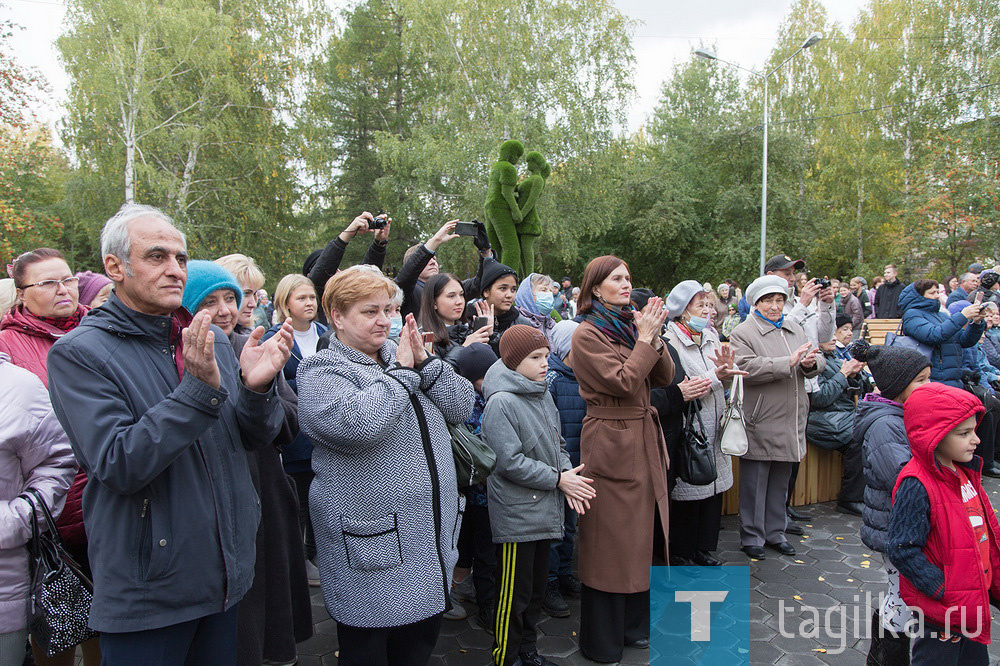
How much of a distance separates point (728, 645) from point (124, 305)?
3.52m

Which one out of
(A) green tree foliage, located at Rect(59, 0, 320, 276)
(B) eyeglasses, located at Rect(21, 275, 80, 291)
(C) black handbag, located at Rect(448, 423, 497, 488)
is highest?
(A) green tree foliage, located at Rect(59, 0, 320, 276)

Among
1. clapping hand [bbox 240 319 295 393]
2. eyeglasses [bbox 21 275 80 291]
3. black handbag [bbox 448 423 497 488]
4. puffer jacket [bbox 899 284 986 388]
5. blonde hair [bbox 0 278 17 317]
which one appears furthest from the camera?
puffer jacket [bbox 899 284 986 388]

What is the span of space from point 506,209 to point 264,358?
3.90 m

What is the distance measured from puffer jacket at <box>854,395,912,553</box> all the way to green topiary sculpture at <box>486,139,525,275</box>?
3339mm

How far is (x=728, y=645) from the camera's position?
3.54 meters

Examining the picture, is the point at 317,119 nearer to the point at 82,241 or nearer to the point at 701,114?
the point at 82,241

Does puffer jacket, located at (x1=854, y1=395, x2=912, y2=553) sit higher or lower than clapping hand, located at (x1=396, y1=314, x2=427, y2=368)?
lower

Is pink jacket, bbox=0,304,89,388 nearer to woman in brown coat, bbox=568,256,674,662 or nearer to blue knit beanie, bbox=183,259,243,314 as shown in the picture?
blue knit beanie, bbox=183,259,243,314

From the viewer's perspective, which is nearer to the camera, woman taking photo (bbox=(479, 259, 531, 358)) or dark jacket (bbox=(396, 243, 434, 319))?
woman taking photo (bbox=(479, 259, 531, 358))

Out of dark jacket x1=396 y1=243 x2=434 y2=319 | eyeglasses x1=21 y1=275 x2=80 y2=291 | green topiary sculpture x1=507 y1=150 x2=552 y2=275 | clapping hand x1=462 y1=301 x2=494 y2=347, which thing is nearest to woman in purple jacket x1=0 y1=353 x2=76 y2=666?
eyeglasses x1=21 y1=275 x2=80 y2=291

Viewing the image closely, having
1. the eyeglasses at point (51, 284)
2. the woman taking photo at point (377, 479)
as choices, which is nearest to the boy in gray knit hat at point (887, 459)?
the woman taking photo at point (377, 479)

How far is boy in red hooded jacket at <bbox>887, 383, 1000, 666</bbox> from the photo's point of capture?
249 centimetres

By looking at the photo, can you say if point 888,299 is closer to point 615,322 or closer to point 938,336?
point 938,336

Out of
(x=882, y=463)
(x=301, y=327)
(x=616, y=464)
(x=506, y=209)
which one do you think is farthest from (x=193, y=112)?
(x=882, y=463)
